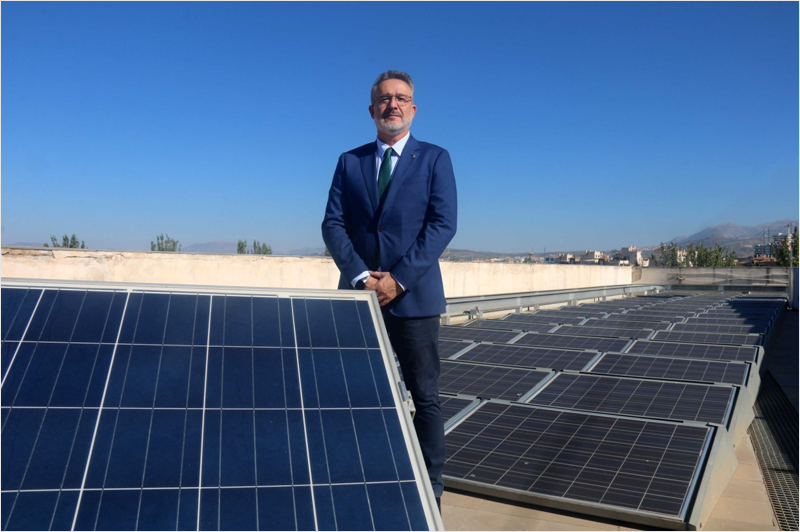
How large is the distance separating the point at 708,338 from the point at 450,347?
4.40 metres

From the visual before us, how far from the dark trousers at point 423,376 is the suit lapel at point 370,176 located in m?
0.64

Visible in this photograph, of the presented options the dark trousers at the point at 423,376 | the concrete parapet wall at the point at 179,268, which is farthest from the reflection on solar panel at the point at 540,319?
the dark trousers at the point at 423,376

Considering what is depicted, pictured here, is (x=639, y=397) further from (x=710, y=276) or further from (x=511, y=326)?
(x=710, y=276)

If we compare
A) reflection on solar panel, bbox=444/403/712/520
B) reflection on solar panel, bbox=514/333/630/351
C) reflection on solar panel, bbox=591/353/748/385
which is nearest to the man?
reflection on solar panel, bbox=444/403/712/520

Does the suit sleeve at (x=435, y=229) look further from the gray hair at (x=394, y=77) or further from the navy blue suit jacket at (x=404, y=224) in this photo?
the gray hair at (x=394, y=77)

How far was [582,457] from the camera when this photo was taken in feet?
14.6

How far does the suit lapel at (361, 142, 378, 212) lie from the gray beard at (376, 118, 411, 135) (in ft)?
0.54

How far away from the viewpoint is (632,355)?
7.79 m

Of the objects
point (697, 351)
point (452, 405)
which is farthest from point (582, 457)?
point (697, 351)

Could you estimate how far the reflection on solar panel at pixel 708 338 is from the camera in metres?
9.34

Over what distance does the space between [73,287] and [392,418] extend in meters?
1.51

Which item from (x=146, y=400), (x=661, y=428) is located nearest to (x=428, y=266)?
(x=146, y=400)

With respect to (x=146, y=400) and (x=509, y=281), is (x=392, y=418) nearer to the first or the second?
(x=146, y=400)

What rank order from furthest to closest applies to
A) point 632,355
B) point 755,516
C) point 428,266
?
point 632,355
point 755,516
point 428,266
